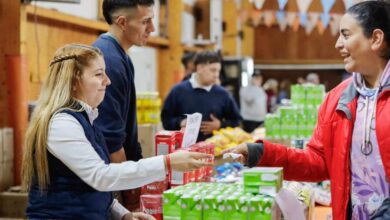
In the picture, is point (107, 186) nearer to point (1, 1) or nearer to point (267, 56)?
point (1, 1)

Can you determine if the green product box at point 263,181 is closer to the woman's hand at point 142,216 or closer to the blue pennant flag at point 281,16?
the woman's hand at point 142,216

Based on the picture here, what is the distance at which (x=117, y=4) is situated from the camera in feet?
10.6

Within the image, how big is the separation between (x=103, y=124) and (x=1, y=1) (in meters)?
3.86

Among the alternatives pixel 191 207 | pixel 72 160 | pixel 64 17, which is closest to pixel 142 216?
pixel 191 207

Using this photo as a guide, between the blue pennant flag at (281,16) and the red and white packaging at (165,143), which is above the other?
the blue pennant flag at (281,16)

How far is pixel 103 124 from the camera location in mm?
2953

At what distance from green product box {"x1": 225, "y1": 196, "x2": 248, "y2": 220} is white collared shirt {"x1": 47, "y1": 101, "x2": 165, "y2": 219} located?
27 cm

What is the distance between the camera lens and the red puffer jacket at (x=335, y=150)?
242 centimetres

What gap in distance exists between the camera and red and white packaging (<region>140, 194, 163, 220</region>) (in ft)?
8.91

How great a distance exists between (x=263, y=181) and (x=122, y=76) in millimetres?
1048

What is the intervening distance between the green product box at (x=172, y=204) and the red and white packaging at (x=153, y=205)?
0.35 m

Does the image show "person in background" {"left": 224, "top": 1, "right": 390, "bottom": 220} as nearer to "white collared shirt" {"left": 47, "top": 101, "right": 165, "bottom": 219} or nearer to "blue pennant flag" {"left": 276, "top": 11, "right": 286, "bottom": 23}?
"white collared shirt" {"left": 47, "top": 101, "right": 165, "bottom": 219}

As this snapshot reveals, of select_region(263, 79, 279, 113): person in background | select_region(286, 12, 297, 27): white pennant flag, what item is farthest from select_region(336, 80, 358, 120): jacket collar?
select_region(286, 12, 297, 27): white pennant flag

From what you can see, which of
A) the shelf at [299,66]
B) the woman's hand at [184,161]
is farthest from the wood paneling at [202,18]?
the woman's hand at [184,161]
